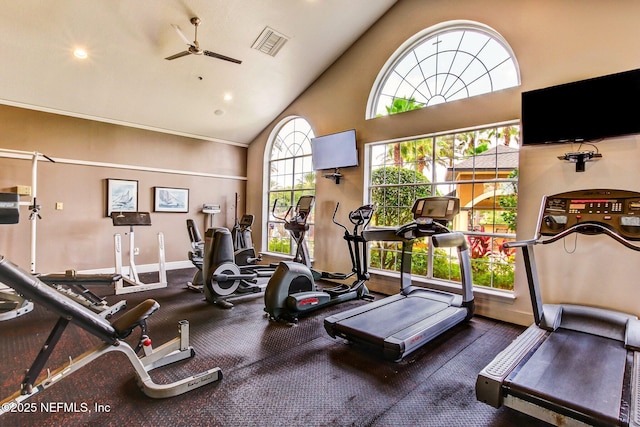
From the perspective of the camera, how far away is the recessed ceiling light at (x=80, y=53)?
4746mm

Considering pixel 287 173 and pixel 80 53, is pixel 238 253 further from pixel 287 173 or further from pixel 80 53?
pixel 80 53

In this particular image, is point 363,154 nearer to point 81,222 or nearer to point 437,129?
point 437,129

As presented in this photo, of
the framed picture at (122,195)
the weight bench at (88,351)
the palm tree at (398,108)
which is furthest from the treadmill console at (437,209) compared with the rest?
the framed picture at (122,195)

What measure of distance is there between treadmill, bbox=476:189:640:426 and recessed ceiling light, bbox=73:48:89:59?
624 centimetres

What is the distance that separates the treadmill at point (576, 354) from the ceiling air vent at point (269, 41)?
450 centimetres

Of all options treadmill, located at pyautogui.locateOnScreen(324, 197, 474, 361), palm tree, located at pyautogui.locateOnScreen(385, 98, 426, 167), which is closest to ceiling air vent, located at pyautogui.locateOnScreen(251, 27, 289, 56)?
palm tree, located at pyautogui.locateOnScreen(385, 98, 426, 167)

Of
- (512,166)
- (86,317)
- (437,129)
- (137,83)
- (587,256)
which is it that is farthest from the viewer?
(137,83)

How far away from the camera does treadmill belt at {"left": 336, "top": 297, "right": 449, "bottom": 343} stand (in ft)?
10.2

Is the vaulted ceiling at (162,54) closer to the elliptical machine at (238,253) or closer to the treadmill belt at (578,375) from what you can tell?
the elliptical machine at (238,253)

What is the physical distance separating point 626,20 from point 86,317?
5483mm

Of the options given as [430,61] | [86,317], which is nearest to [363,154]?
[430,61]

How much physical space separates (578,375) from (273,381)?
2.25 metres

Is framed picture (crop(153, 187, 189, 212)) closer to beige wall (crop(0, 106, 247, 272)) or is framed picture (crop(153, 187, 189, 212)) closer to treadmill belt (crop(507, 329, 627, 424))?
beige wall (crop(0, 106, 247, 272))

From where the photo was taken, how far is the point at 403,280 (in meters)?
4.46
